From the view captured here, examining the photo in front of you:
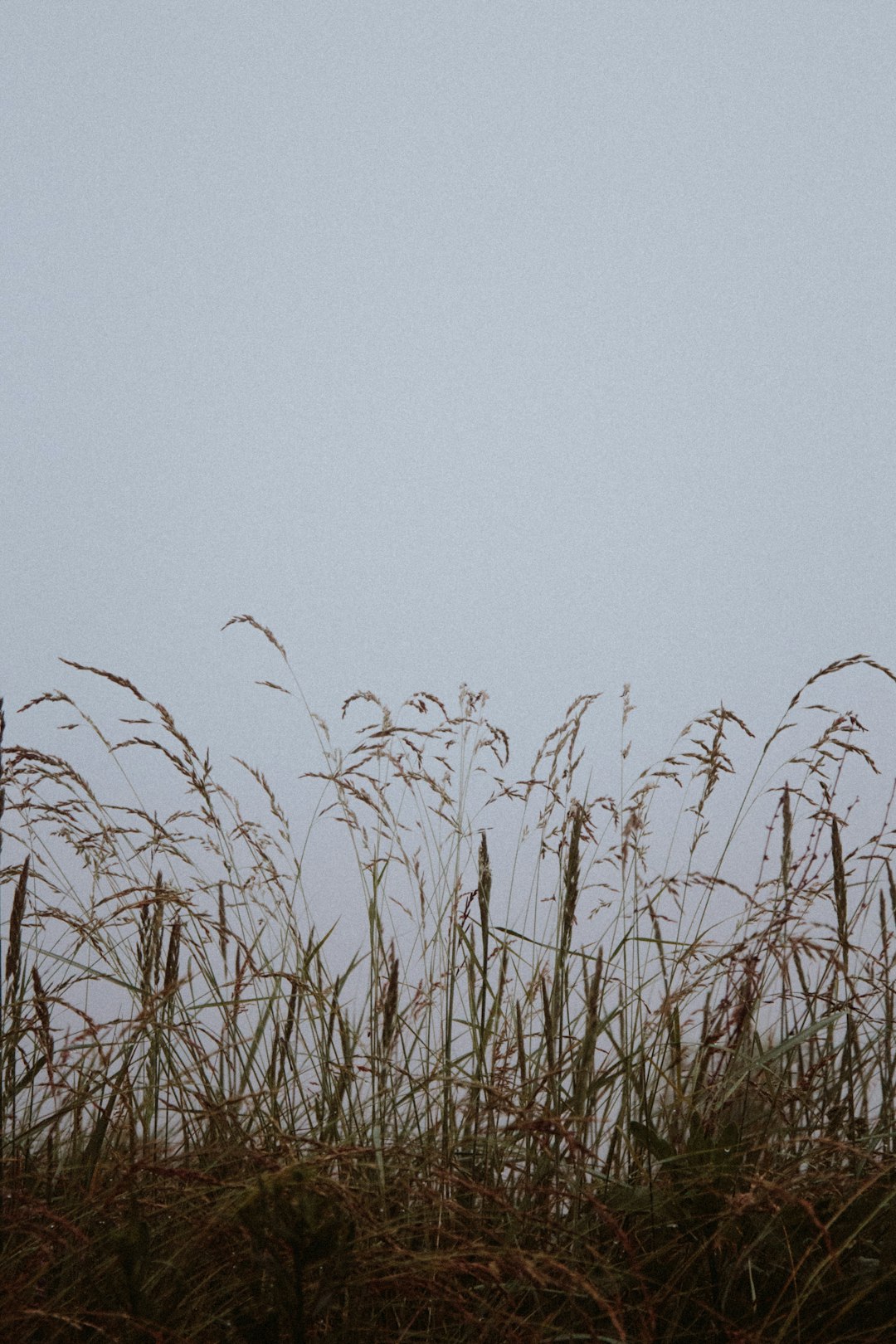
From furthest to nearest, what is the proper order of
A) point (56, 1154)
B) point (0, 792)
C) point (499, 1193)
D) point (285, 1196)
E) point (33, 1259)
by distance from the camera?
1. point (56, 1154)
2. point (499, 1193)
3. point (33, 1259)
4. point (0, 792)
5. point (285, 1196)

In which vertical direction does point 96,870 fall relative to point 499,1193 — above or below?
above

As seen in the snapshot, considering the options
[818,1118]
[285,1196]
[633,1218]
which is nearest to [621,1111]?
[633,1218]

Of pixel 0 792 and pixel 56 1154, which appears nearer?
pixel 0 792

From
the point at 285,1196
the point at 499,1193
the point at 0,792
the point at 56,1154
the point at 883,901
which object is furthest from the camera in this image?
the point at 883,901

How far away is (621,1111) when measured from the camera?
6.93 feet

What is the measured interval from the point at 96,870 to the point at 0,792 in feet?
4.17

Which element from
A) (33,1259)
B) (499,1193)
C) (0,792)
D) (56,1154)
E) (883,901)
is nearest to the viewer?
(0,792)

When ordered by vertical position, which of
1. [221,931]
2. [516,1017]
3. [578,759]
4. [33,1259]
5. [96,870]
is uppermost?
[578,759]

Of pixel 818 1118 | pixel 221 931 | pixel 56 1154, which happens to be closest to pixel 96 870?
pixel 221 931

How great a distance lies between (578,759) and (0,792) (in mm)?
1424

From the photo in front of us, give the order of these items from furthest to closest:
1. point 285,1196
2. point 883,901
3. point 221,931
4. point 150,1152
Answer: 1. point 883,901
2. point 221,931
3. point 150,1152
4. point 285,1196

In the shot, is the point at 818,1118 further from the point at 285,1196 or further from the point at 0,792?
the point at 0,792

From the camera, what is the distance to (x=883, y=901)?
2.55 metres

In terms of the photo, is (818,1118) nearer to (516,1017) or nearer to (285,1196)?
(516,1017)
